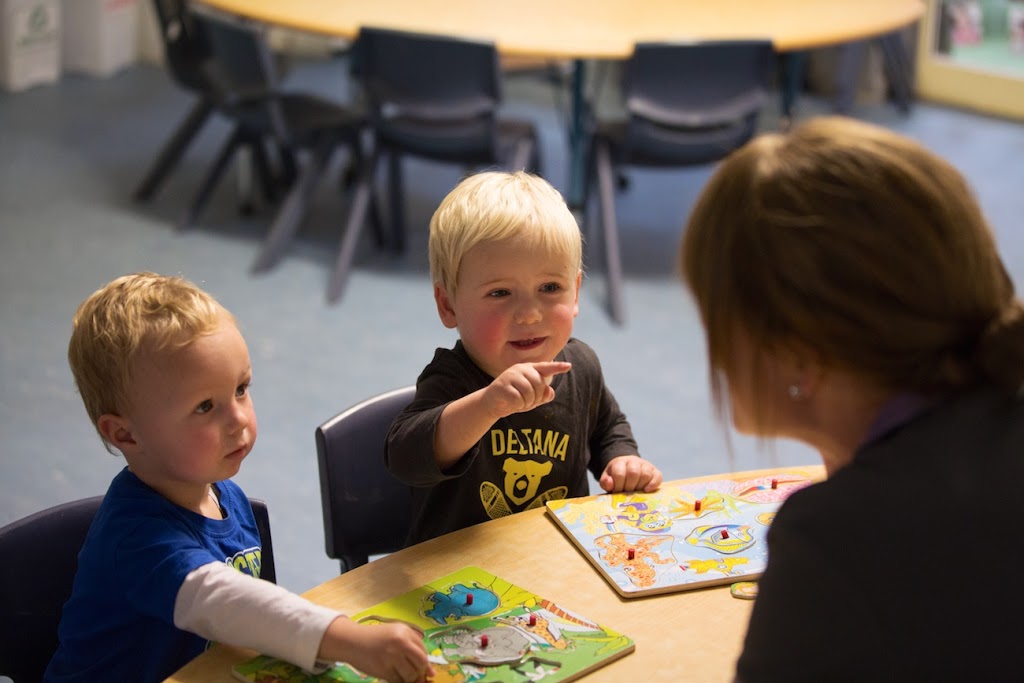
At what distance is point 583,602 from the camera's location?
140cm

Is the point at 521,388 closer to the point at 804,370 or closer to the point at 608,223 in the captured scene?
the point at 804,370

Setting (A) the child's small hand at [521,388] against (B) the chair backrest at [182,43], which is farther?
(B) the chair backrest at [182,43]

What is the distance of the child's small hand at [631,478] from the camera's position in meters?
1.66

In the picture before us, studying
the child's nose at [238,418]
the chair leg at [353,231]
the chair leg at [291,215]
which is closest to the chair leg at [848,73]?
the chair leg at [353,231]

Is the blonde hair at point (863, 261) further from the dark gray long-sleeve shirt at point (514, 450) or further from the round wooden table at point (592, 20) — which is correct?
the round wooden table at point (592, 20)

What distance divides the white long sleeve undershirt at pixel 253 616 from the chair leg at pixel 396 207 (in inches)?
127

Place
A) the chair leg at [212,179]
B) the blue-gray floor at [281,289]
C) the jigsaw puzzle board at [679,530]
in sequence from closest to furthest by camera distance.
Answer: the jigsaw puzzle board at [679,530], the blue-gray floor at [281,289], the chair leg at [212,179]

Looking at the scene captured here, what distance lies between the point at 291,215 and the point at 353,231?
259 millimetres

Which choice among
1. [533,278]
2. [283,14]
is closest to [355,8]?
[283,14]

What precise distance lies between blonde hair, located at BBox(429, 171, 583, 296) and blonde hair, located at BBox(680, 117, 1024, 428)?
584 millimetres

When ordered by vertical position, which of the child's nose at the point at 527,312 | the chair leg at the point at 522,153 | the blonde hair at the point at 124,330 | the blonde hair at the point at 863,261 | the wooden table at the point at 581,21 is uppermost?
the blonde hair at the point at 863,261

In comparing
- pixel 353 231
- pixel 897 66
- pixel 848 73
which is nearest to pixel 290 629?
pixel 353 231

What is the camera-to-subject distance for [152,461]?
1424 mm

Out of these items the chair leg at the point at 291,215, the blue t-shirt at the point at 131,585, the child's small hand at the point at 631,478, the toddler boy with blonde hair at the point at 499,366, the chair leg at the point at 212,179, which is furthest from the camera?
the chair leg at the point at 212,179
